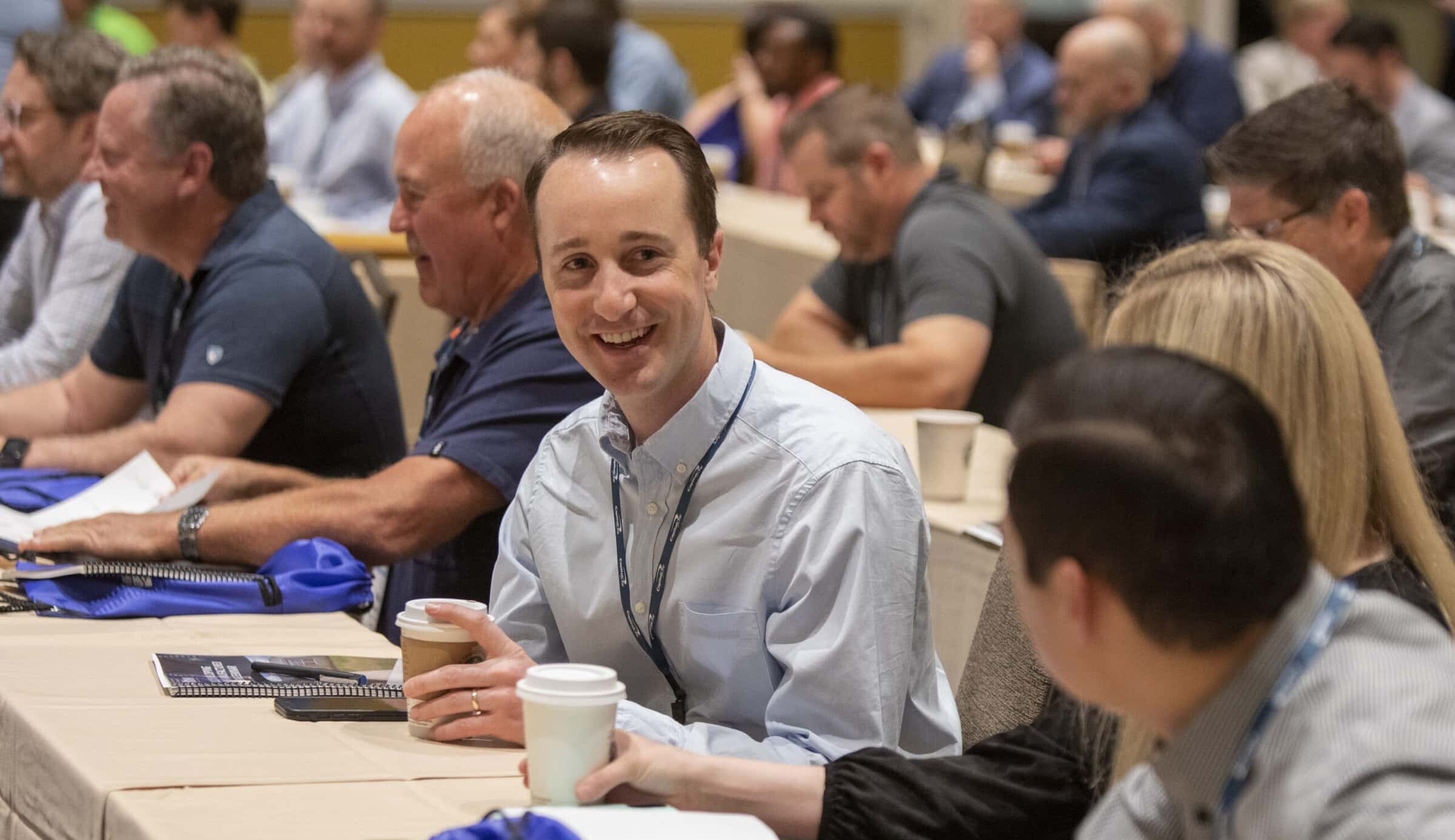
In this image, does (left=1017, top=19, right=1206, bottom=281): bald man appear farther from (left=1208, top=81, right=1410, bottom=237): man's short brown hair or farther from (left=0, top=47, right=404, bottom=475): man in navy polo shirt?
(left=0, top=47, right=404, bottom=475): man in navy polo shirt

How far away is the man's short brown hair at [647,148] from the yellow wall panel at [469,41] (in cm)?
885

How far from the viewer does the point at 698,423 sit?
1694mm

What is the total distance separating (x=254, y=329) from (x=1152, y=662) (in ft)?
6.88

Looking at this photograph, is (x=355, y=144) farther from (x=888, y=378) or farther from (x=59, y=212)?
(x=888, y=378)

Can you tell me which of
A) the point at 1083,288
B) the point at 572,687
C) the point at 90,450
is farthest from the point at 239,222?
the point at 1083,288

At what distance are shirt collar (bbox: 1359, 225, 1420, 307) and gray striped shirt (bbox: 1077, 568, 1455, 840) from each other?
185cm

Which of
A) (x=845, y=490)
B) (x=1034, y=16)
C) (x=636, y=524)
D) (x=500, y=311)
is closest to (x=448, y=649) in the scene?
(x=636, y=524)

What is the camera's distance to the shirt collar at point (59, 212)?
11.9 feet

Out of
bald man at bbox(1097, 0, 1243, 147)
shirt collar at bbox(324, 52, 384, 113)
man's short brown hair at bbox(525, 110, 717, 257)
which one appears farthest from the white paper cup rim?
bald man at bbox(1097, 0, 1243, 147)

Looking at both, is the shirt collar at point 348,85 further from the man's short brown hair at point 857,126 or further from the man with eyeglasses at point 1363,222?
the man with eyeglasses at point 1363,222

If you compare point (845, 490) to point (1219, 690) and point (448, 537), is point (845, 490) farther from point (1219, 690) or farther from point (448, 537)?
point (448, 537)

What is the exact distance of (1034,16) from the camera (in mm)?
11727

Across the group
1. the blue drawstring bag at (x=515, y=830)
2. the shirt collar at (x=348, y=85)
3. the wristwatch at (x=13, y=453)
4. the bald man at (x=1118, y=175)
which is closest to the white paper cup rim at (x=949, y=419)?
the wristwatch at (x=13, y=453)

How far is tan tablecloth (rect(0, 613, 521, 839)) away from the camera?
1.50 m
